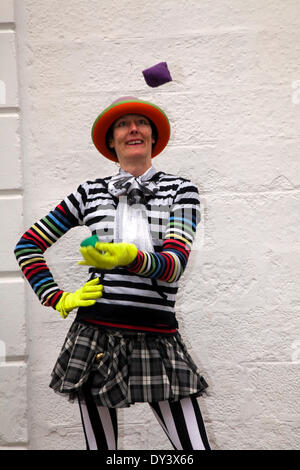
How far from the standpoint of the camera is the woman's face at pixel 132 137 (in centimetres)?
157

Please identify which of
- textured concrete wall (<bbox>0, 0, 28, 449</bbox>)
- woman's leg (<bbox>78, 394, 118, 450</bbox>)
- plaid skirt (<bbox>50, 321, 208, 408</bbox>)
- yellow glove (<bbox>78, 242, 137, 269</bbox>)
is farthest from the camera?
textured concrete wall (<bbox>0, 0, 28, 449</bbox>)

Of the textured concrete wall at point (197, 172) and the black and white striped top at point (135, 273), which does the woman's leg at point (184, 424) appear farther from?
the textured concrete wall at point (197, 172)

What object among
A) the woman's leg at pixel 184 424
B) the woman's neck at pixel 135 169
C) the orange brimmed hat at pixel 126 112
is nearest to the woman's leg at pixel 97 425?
the woman's leg at pixel 184 424

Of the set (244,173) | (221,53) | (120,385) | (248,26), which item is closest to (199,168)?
(244,173)

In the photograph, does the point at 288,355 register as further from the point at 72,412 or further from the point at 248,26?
the point at 248,26

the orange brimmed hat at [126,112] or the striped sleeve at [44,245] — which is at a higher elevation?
the orange brimmed hat at [126,112]

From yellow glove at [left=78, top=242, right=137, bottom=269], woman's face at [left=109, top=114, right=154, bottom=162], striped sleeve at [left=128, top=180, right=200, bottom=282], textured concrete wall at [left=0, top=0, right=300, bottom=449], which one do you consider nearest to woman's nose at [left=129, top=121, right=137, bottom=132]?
woman's face at [left=109, top=114, right=154, bottom=162]

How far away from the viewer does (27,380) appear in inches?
92.0

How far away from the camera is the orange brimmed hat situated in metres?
1.57

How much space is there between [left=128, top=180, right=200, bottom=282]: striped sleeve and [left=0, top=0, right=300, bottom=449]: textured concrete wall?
33.2 inches

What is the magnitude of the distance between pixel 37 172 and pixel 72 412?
1.14 metres

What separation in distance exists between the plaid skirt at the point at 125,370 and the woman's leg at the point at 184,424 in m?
0.05

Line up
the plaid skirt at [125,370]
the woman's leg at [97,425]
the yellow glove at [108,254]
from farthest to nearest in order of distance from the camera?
the woman's leg at [97,425]
the plaid skirt at [125,370]
the yellow glove at [108,254]

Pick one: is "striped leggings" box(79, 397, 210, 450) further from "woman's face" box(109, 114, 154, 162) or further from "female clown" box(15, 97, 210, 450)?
"woman's face" box(109, 114, 154, 162)
